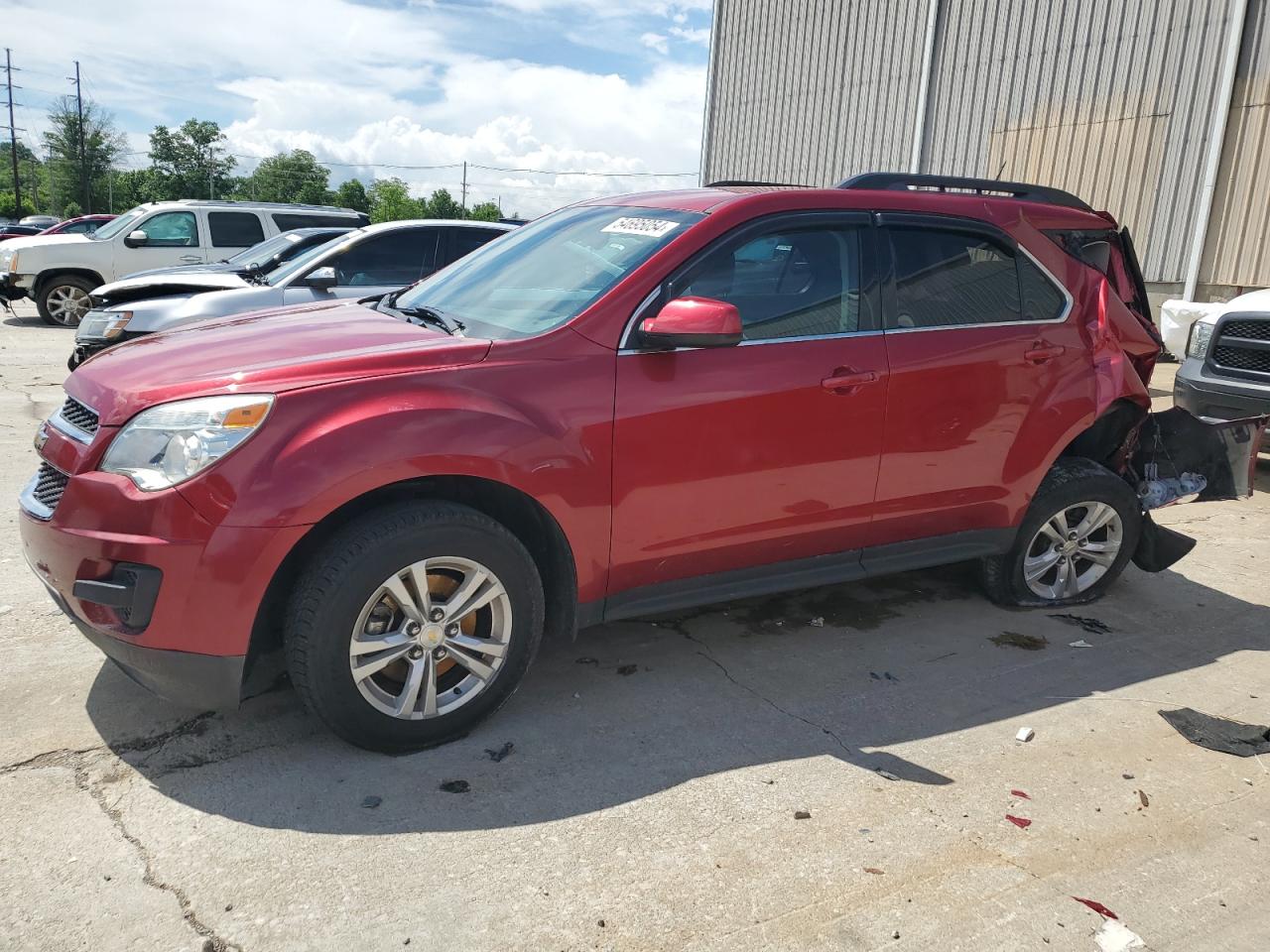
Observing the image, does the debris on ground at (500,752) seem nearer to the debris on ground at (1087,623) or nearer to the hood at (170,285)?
the debris on ground at (1087,623)

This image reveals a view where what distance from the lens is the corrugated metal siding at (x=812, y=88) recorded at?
56.0 feet

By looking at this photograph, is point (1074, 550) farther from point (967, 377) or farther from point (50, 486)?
point (50, 486)

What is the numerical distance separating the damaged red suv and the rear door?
1 centimetres

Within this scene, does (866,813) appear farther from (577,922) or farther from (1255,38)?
(1255,38)

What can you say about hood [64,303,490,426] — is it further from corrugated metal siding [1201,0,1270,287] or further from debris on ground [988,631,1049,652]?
corrugated metal siding [1201,0,1270,287]

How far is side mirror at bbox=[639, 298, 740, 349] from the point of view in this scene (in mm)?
3199

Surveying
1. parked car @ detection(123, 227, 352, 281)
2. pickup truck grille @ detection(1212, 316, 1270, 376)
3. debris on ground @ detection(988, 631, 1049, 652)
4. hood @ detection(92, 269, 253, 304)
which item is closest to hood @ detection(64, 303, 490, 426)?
debris on ground @ detection(988, 631, 1049, 652)

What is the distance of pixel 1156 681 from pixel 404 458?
10.5 feet

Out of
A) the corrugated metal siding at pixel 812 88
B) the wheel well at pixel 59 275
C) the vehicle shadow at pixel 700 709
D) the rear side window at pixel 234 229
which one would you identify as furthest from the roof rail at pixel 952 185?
the wheel well at pixel 59 275

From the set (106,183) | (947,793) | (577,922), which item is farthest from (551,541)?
(106,183)

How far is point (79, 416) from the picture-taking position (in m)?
3.16

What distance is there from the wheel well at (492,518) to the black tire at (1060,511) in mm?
A: 2291

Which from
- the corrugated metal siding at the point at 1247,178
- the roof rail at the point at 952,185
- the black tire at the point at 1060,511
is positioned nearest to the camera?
the roof rail at the point at 952,185

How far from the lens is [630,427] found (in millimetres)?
3320
